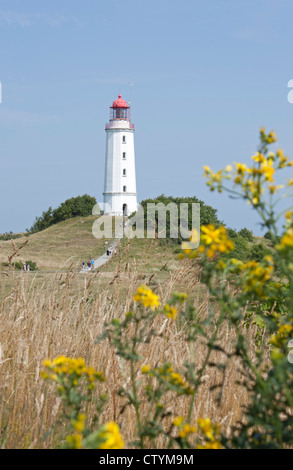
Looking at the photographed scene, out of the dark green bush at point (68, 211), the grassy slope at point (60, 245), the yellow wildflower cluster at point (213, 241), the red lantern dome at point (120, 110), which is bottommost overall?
the yellow wildflower cluster at point (213, 241)

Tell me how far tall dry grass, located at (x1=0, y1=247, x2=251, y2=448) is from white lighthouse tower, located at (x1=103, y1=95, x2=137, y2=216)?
36.9 metres

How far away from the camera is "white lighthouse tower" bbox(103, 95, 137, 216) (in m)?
40.7

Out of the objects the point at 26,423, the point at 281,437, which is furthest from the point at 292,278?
the point at 26,423

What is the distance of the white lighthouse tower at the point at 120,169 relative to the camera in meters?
40.7

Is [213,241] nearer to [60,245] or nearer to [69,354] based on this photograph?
[69,354]

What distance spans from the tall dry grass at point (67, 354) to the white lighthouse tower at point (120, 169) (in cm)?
3693

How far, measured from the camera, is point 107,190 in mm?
41250

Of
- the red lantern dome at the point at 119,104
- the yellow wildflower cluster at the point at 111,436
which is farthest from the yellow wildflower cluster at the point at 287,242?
the red lantern dome at the point at 119,104

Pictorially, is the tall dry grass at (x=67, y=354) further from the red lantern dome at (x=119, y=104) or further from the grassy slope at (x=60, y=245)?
the red lantern dome at (x=119, y=104)

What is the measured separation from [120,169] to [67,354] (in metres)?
37.9

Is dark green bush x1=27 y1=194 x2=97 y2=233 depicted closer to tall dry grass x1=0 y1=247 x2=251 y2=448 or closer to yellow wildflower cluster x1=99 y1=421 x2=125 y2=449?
tall dry grass x1=0 y1=247 x2=251 y2=448

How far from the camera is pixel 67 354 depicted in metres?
3.24

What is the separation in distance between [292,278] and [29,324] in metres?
2.37
